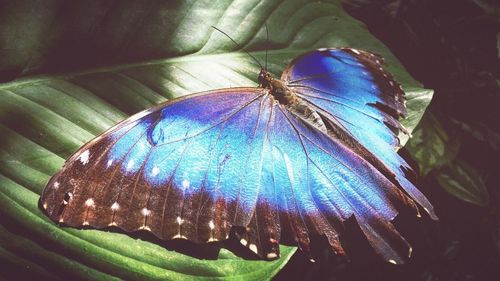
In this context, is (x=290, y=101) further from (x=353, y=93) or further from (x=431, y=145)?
(x=431, y=145)

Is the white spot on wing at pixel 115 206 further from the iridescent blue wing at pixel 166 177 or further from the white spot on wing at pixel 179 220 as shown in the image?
the white spot on wing at pixel 179 220

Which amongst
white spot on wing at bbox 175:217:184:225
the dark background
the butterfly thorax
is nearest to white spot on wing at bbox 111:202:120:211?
white spot on wing at bbox 175:217:184:225

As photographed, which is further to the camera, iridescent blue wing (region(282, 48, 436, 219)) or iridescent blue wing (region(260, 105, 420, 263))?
iridescent blue wing (region(282, 48, 436, 219))

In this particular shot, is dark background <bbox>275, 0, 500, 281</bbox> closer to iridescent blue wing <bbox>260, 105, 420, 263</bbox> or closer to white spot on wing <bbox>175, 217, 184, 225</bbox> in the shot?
iridescent blue wing <bbox>260, 105, 420, 263</bbox>

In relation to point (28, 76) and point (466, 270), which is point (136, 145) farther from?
point (466, 270)

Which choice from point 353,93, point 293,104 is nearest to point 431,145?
point 353,93

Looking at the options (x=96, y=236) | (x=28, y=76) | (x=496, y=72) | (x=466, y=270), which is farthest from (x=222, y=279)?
(x=496, y=72)
